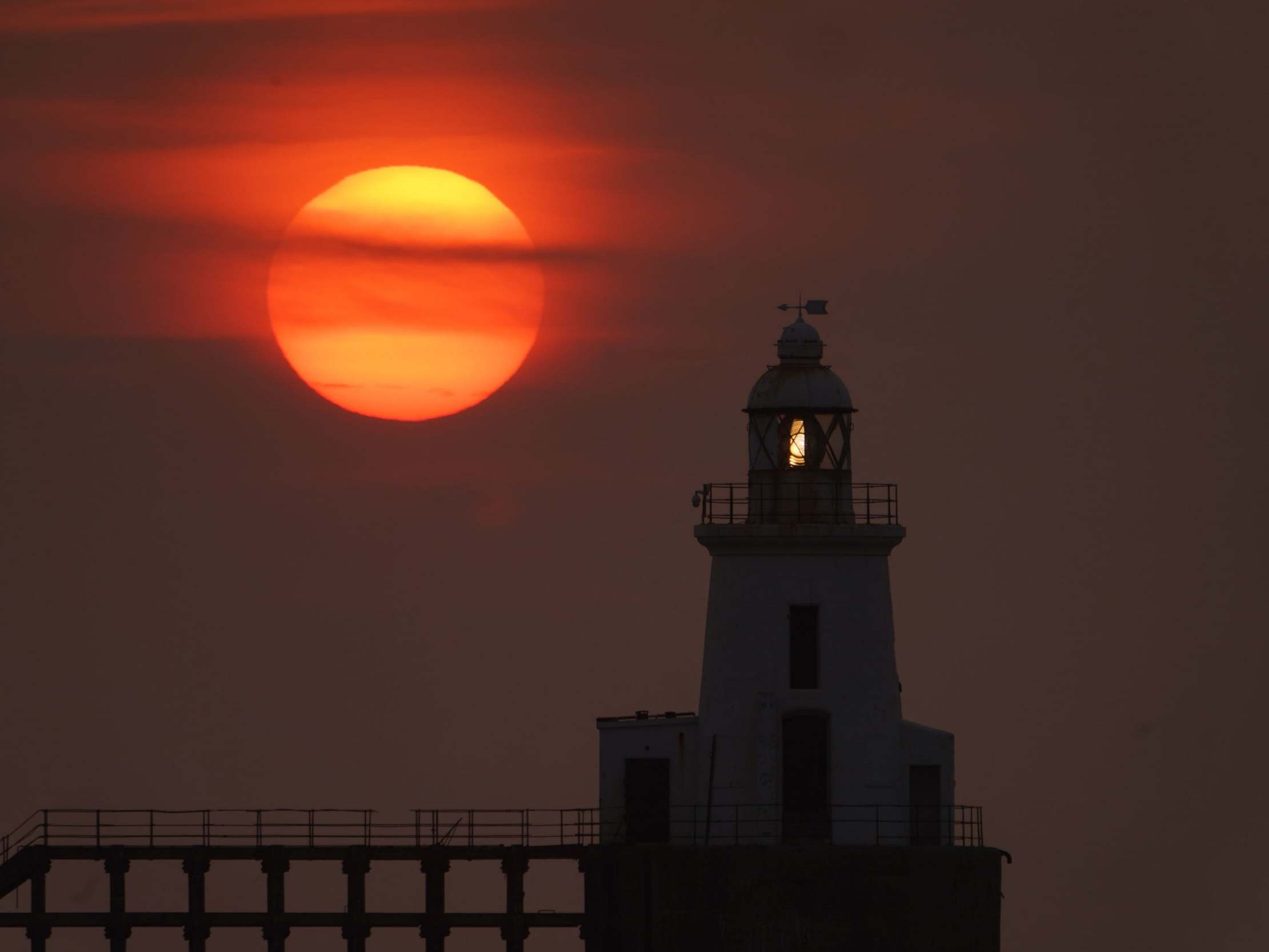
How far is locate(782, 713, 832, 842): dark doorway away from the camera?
6694cm

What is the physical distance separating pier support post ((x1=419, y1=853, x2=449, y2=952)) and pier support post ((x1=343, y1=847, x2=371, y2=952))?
1128 millimetres

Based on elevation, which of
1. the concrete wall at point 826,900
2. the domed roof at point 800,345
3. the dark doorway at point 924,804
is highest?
the domed roof at point 800,345

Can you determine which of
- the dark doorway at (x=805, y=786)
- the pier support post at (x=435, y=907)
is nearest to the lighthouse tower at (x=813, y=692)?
the dark doorway at (x=805, y=786)

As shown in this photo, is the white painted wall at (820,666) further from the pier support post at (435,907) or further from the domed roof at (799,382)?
the pier support post at (435,907)

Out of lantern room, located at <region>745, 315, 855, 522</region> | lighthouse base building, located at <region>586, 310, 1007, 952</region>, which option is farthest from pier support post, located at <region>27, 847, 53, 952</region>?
lantern room, located at <region>745, 315, 855, 522</region>

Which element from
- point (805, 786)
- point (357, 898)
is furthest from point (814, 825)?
point (357, 898)

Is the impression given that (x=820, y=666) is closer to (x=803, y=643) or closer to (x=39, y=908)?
(x=803, y=643)

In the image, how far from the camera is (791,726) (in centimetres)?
6719

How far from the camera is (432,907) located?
7112 centimetres

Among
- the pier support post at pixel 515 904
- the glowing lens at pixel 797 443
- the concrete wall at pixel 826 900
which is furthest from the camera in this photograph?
the pier support post at pixel 515 904

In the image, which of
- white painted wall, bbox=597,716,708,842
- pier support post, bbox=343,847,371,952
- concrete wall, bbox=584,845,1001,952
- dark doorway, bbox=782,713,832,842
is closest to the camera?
concrete wall, bbox=584,845,1001,952

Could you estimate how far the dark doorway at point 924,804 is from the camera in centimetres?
6762

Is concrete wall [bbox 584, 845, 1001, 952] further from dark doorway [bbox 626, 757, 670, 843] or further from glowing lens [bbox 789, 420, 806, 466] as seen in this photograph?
glowing lens [bbox 789, 420, 806, 466]

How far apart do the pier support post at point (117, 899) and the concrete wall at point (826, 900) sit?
37.0 ft
